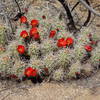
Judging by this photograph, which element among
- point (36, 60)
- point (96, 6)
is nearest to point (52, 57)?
point (36, 60)

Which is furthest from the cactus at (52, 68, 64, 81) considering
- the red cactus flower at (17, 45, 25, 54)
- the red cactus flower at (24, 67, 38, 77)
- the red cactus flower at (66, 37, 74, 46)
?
the red cactus flower at (17, 45, 25, 54)

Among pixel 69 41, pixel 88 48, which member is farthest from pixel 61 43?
pixel 88 48

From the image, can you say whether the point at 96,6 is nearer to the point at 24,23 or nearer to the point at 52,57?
the point at 24,23

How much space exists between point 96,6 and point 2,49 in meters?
1.84

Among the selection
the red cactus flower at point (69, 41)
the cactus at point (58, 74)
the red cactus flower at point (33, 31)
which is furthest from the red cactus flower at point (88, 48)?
the red cactus flower at point (33, 31)

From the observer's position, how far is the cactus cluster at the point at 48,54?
310cm

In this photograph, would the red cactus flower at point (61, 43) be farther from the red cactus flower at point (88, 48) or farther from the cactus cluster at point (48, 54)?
the red cactus flower at point (88, 48)

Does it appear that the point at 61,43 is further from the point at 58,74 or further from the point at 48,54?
the point at 58,74

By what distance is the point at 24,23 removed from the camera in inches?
142

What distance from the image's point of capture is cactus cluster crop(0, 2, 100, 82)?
310 cm

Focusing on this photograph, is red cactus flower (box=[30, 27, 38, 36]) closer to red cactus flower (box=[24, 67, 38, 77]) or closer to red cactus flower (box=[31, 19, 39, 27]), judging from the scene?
red cactus flower (box=[31, 19, 39, 27])

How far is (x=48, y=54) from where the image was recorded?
3.16 metres

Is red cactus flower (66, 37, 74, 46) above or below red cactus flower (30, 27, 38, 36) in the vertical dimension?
below

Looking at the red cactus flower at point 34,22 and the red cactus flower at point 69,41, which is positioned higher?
the red cactus flower at point 34,22
